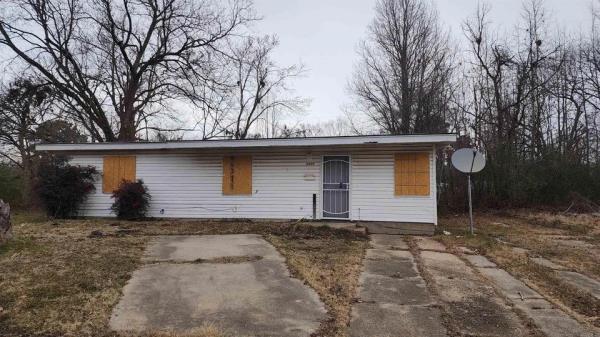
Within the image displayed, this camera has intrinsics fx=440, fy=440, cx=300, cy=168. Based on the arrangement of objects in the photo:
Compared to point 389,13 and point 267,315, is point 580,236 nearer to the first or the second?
point 267,315

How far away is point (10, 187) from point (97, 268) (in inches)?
651

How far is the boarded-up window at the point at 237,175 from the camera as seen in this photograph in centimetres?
1183

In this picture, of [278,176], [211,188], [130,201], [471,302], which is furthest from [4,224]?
[471,302]

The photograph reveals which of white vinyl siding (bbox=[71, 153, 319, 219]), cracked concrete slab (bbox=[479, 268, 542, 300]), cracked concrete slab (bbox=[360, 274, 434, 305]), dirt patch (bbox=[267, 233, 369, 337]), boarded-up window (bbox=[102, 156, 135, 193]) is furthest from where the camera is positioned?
boarded-up window (bbox=[102, 156, 135, 193])

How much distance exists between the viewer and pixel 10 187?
19109 millimetres

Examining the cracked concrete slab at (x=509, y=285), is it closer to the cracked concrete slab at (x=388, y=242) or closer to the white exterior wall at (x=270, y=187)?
the cracked concrete slab at (x=388, y=242)

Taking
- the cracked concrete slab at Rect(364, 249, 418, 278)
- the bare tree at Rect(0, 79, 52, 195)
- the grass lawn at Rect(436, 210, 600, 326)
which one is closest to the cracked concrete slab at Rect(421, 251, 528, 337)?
the cracked concrete slab at Rect(364, 249, 418, 278)

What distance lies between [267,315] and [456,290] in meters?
2.51

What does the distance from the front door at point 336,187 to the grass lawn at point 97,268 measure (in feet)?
4.53

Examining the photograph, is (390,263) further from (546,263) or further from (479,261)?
(546,263)

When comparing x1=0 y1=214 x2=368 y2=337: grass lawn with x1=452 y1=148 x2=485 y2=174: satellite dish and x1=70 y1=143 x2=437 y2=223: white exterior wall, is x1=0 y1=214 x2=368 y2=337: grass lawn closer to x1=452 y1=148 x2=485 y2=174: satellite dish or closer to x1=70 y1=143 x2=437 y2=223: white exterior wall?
x1=70 y1=143 x2=437 y2=223: white exterior wall

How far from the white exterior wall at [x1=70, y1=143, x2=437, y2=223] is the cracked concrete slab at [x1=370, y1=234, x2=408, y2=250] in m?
0.88

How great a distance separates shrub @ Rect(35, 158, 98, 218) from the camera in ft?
39.7

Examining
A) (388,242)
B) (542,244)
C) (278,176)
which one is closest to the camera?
(388,242)
